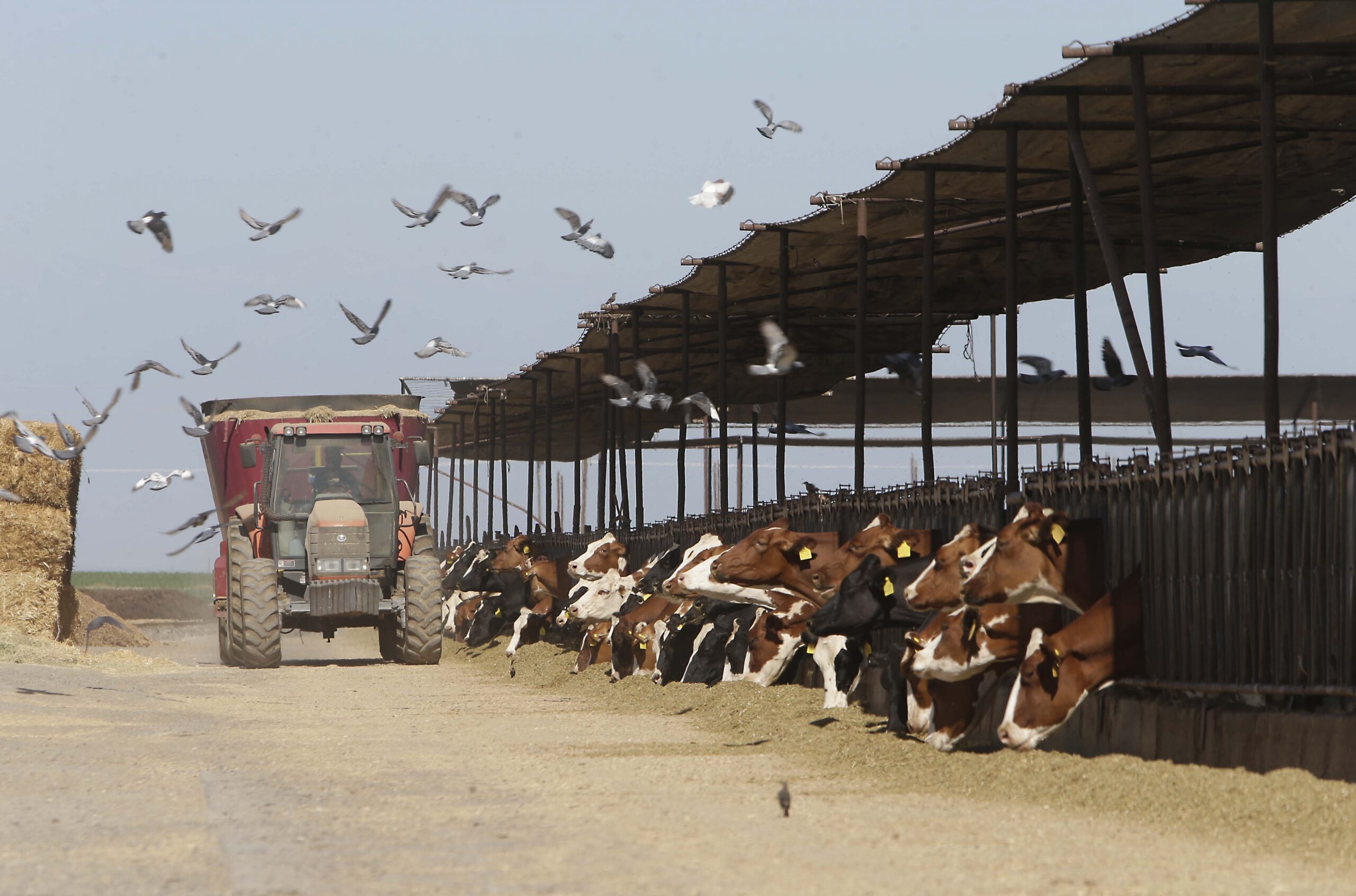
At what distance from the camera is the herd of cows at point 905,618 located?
11219 mm

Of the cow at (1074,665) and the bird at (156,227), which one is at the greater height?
the bird at (156,227)

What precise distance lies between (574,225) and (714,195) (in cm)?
327

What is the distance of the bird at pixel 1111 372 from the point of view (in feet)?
61.8

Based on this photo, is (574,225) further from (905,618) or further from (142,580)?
(142,580)

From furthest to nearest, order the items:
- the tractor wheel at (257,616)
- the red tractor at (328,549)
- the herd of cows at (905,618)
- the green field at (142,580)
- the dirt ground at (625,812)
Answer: the green field at (142,580)
the red tractor at (328,549)
the tractor wheel at (257,616)
the herd of cows at (905,618)
the dirt ground at (625,812)

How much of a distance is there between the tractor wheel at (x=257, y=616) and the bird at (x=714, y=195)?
27.7 ft

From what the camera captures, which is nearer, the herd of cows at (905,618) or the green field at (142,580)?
the herd of cows at (905,618)

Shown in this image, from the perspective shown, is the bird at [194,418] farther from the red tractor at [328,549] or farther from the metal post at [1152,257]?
the metal post at [1152,257]

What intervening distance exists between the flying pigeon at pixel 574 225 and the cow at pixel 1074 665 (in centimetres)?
1178

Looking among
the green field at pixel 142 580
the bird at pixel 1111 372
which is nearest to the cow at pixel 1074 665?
the bird at pixel 1111 372

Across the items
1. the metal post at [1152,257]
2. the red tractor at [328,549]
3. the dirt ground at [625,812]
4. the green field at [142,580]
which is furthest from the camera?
the green field at [142,580]

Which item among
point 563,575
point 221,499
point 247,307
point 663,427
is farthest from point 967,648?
point 663,427

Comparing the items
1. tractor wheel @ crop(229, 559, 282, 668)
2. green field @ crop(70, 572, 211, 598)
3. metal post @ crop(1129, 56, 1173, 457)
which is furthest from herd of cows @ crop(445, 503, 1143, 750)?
green field @ crop(70, 572, 211, 598)

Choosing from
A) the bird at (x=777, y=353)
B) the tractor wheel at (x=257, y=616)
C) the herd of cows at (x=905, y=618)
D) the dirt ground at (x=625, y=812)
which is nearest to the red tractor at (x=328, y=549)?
the tractor wheel at (x=257, y=616)
